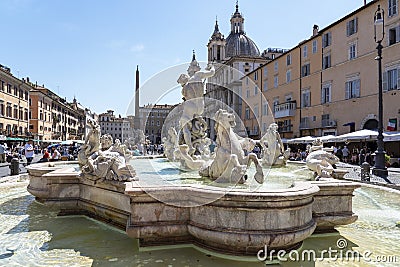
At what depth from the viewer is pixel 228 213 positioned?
383cm

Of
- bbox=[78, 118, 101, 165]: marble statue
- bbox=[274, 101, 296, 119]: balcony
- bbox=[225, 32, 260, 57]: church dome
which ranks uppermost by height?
bbox=[225, 32, 260, 57]: church dome

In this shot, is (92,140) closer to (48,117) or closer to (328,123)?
(328,123)

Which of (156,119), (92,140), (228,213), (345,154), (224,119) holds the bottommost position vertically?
(345,154)

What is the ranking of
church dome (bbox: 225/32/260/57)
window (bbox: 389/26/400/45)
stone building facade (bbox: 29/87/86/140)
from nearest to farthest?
window (bbox: 389/26/400/45) → stone building facade (bbox: 29/87/86/140) → church dome (bbox: 225/32/260/57)

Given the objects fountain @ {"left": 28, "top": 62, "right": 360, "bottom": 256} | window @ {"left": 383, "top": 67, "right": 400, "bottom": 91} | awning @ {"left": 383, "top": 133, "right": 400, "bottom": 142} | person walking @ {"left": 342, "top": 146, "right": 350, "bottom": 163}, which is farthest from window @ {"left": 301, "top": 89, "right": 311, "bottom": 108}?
fountain @ {"left": 28, "top": 62, "right": 360, "bottom": 256}

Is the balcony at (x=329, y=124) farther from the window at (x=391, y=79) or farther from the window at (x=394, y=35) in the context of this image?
the window at (x=394, y=35)

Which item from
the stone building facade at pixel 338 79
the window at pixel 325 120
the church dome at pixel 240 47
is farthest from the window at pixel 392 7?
the church dome at pixel 240 47

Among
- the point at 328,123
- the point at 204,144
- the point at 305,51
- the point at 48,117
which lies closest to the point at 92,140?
the point at 204,144

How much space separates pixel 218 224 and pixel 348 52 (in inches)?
1076

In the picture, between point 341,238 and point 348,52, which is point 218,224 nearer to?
point 341,238

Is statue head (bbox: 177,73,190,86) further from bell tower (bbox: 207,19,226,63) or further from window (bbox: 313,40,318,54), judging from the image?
bell tower (bbox: 207,19,226,63)

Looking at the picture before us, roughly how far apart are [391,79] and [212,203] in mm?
23183

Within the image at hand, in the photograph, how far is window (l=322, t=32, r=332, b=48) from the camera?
2980 centimetres

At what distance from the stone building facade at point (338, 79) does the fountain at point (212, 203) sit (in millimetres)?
19497
